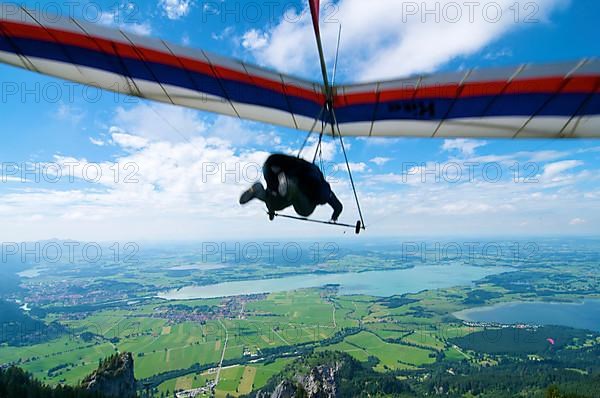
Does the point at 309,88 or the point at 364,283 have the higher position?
the point at 309,88

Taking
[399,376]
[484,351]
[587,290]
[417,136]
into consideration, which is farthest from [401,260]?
[417,136]

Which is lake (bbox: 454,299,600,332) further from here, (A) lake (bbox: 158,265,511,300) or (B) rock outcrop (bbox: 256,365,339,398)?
(B) rock outcrop (bbox: 256,365,339,398)

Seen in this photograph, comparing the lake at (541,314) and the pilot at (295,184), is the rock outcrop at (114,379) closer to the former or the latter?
the pilot at (295,184)

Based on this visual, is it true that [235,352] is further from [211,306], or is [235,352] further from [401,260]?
[401,260]

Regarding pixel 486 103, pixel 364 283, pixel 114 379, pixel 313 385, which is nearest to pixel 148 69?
pixel 486 103

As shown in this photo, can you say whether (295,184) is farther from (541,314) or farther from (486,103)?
(541,314)
